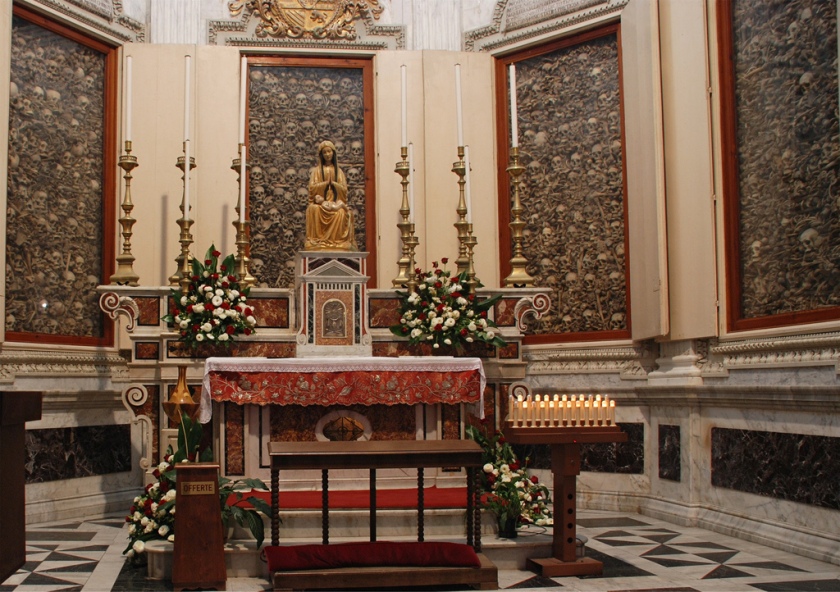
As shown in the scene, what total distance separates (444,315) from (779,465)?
3.27m

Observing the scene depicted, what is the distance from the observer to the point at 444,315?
9406 millimetres

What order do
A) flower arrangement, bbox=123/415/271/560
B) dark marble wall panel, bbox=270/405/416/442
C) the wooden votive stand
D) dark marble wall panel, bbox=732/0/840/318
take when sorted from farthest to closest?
dark marble wall panel, bbox=270/405/416/442 < dark marble wall panel, bbox=732/0/840/318 < flower arrangement, bbox=123/415/271/560 < the wooden votive stand

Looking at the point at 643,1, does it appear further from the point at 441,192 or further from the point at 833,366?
the point at 833,366

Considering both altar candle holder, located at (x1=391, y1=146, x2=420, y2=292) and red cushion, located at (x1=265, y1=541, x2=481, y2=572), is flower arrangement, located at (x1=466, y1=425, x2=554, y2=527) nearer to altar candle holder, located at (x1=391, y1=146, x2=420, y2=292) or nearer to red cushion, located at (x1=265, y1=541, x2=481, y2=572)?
red cushion, located at (x1=265, y1=541, x2=481, y2=572)

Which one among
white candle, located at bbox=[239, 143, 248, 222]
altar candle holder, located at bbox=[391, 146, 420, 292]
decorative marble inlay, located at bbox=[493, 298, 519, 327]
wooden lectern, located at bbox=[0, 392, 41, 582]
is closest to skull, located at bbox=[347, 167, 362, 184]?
altar candle holder, located at bbox=[391, 146, 420, 292]

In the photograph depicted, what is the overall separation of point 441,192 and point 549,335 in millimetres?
2169

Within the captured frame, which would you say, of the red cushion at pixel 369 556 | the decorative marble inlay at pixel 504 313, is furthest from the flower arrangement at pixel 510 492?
the decorative marble inlay at pixel 504 313

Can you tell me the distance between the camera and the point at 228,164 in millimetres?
11578

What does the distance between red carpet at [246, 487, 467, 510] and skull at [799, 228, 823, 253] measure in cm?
356

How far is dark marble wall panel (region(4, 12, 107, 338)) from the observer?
1020 centimetres

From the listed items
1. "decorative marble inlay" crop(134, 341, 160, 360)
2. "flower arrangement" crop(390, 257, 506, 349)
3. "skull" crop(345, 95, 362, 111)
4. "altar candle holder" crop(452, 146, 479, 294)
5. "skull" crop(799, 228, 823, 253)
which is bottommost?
"decorative marble inlay" crop(134, 341, 160, 360)

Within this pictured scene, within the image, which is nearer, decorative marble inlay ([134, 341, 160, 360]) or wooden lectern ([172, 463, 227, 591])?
wooden lectern ([172, 463, 227, 591])

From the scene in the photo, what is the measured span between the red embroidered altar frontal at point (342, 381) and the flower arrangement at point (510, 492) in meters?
0.53

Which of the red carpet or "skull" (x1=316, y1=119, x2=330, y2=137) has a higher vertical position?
"skull" (x1=316, y1=119, x2=330, y2=137)
